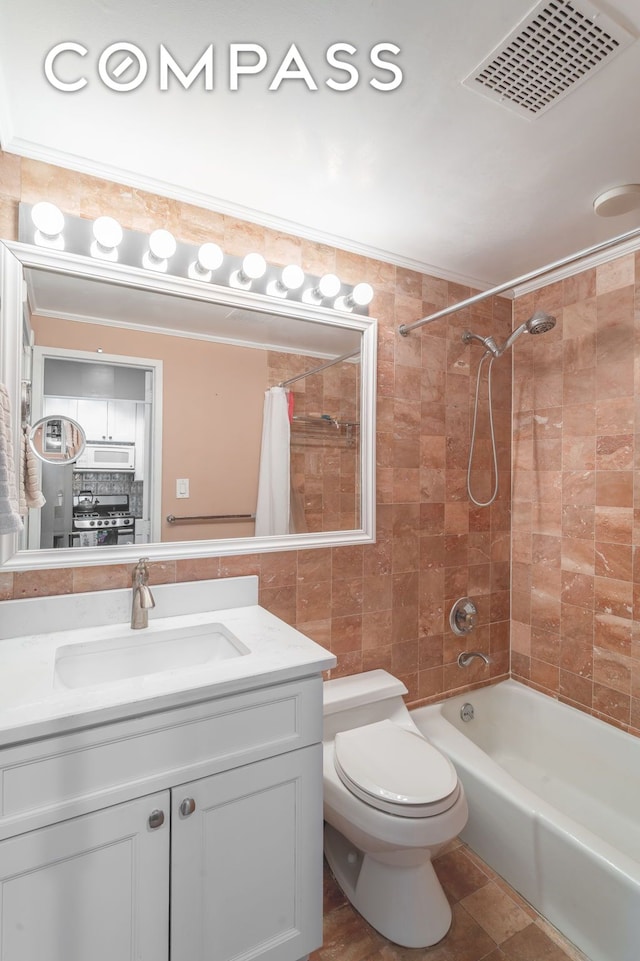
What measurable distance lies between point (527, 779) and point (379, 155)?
8.33 feet

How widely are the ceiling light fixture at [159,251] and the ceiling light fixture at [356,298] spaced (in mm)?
670

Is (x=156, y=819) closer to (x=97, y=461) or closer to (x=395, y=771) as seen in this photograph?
(x=395, y=771)

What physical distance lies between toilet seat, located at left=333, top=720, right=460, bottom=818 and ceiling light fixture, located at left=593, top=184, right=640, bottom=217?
1962mm

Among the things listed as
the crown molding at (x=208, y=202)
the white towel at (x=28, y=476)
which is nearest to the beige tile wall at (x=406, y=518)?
the crown molding at (x=208, y=202)

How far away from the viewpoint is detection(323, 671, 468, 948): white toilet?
51.9 inches

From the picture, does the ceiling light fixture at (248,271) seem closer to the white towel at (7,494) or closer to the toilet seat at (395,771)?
the white towel at (7,494)

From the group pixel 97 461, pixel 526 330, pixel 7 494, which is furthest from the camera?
pixel 526 330

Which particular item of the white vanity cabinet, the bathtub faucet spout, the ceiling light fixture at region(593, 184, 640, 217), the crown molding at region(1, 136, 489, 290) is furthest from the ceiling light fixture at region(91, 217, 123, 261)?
the bathtub faucet spout

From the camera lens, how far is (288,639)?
4.52 feet

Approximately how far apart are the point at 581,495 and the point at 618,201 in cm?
117

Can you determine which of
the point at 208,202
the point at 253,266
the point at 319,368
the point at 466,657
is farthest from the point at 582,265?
the point at 466,657

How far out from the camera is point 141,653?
1436 mm

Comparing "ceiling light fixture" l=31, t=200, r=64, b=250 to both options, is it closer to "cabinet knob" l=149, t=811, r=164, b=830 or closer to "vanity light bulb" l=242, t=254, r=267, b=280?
"vanity light bulb" l=242, t=254, r=267, b=280

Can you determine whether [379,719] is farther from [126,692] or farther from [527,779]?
[126,692]
